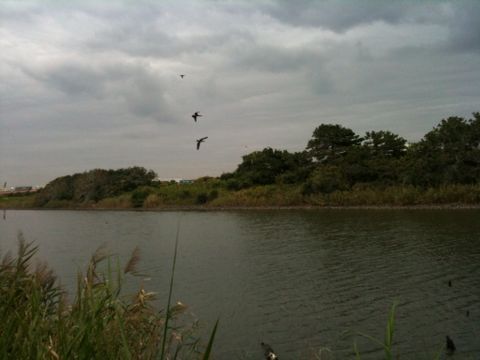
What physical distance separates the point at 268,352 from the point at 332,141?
60.0 metres

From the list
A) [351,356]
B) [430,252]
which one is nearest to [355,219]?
[430,252]

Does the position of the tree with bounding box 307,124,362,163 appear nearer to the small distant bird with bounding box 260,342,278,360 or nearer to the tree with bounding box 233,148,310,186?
the tree with bounding box 233,148,310,186

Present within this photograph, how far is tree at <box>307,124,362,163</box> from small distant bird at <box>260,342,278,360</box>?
58456 millimetres

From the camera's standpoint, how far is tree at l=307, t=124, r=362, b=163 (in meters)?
68.8

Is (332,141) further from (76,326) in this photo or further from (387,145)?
(76,326)

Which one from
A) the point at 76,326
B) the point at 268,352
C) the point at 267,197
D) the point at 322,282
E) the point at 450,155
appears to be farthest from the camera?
the point at 267,197

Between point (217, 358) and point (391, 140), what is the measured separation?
199 feet

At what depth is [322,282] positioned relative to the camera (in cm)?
1895

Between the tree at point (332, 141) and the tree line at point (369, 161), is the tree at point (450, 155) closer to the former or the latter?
the tree line at point (369, 161)

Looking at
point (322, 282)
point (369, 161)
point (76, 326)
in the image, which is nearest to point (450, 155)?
point (369, 161)

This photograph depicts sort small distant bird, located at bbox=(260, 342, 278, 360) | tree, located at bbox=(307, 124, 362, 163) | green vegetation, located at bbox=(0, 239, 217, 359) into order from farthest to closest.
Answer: tree, located at bbox=(307, 124, 362, 163)
small distant bird, located at bbox=(260, 342, 278, 360)
green vegetation, located at bbox=(0, 239, 217, 359)

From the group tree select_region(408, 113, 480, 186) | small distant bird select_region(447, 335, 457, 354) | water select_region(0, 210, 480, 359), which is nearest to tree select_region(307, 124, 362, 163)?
tree select_region(408, 113, 480, 186)

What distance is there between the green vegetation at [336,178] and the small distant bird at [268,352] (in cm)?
4676

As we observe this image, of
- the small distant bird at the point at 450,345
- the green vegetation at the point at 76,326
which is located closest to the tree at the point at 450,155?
the small distant bird at the point at 450,345
